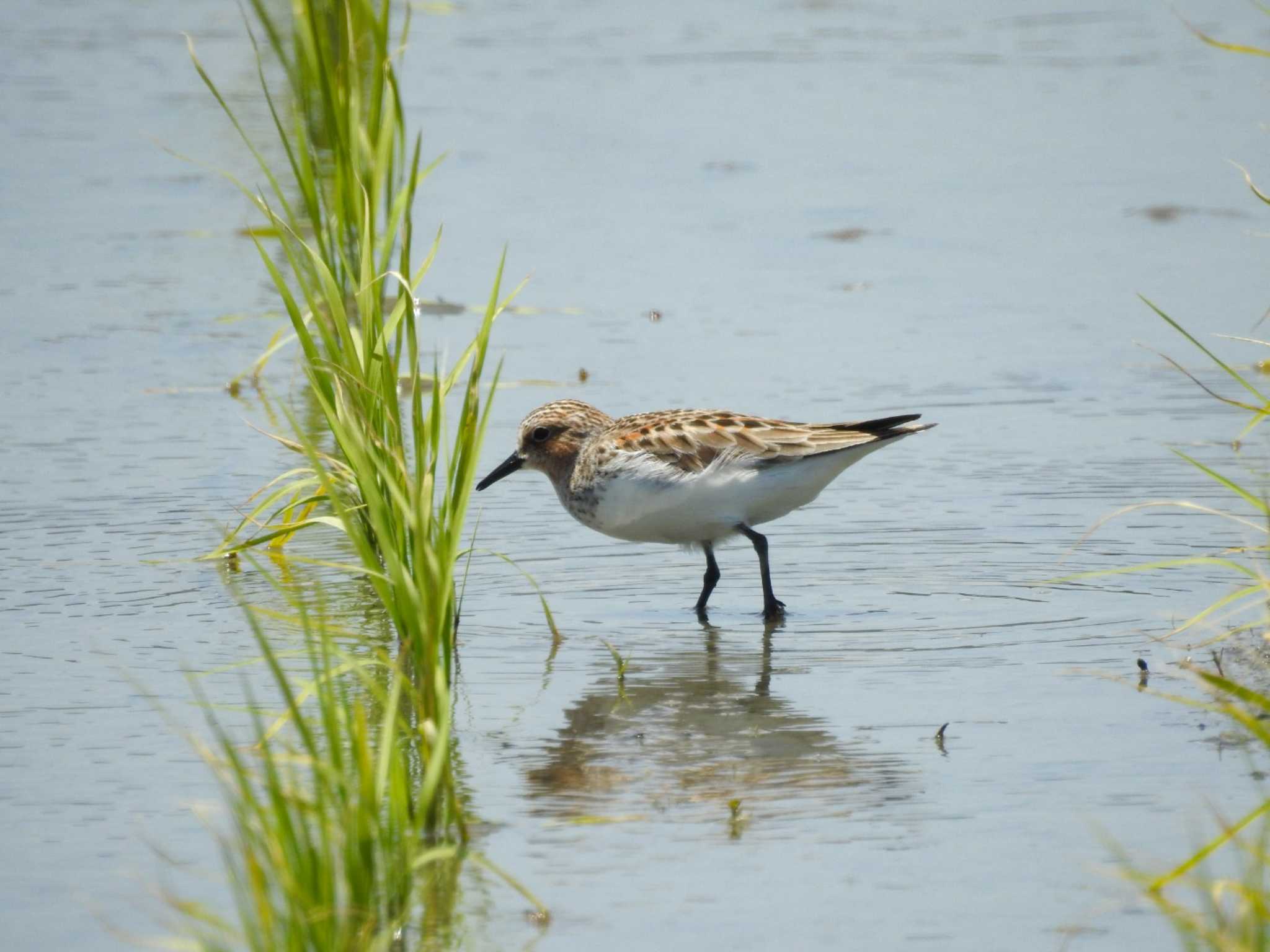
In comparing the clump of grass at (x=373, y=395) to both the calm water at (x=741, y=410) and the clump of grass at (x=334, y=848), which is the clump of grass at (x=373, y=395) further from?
the calm water at (x=741, y=410)

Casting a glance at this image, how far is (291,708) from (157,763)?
1.87 m

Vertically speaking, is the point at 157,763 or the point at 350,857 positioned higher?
the point at 350,857

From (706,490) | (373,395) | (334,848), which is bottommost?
(706,490)

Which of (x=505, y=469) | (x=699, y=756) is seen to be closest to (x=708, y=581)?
(x=505, y=469)

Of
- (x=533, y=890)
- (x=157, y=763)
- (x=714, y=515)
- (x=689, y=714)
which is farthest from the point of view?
(x=714, y=515)

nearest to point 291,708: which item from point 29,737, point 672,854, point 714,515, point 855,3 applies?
point 672,854

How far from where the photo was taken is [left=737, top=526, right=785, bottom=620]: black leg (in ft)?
25.4

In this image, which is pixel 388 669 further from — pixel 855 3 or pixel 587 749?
pixel 855 3

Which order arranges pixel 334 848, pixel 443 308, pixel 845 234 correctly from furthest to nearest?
Answer: pixel 845 234
pixel 443 308
pixel 334 848

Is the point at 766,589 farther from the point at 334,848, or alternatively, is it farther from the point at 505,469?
the point at 334,848

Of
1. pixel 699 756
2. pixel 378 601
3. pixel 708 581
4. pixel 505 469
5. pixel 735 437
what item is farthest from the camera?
pixel 505 469

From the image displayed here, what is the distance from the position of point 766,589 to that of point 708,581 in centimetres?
34

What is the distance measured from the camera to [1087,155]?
52.5ft

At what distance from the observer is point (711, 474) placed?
8.06 meters
